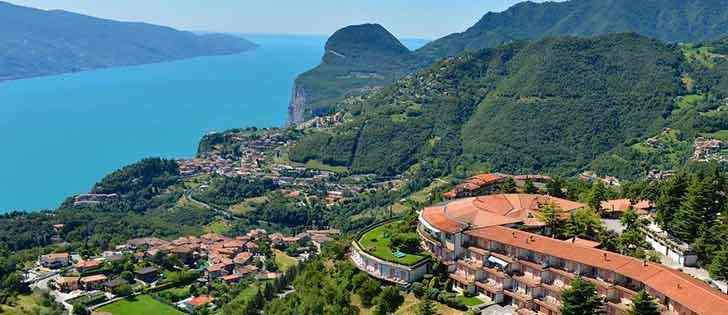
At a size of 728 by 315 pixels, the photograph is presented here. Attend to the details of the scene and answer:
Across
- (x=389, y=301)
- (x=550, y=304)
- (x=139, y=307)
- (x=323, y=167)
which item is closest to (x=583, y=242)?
(x=550, y=304)

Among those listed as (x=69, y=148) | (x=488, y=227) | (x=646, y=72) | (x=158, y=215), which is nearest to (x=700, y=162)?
(x=646, y=72)

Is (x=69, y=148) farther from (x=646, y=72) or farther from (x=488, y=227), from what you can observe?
(x=488, y=227)

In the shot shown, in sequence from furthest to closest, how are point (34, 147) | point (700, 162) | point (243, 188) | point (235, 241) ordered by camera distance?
point (34, 147), point (243, 188), point (700, 162), point (235, 241)

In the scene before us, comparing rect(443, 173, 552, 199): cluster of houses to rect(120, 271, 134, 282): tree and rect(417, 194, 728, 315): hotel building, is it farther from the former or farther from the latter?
rect(120, 271, 134, 282): tree

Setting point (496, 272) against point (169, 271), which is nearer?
point (496, 272)

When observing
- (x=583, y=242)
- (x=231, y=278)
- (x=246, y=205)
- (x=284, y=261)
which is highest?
(x=583, y=242)

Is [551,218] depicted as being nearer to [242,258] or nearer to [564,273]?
[564,273]
